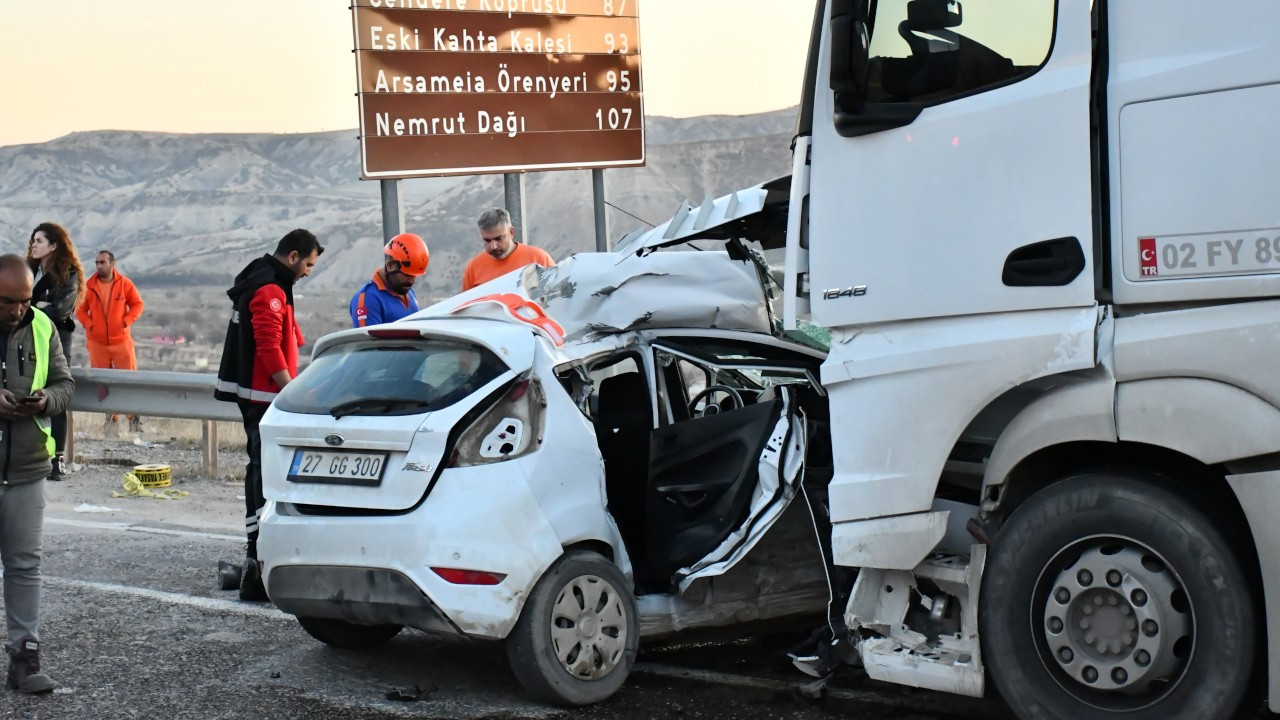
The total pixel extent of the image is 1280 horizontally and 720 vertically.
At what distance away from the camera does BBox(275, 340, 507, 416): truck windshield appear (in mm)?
5648

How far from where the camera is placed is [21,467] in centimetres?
581

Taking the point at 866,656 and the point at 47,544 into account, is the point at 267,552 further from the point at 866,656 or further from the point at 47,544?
the point at 47,544

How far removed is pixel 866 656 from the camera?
5.07m

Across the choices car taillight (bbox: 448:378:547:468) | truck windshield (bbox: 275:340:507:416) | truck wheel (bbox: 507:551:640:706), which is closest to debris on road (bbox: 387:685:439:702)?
truck wheel (bbox: 507:551:640:706)

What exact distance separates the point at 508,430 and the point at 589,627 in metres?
0.83

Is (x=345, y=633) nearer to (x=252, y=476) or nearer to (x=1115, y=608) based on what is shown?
(x=252, y=476)

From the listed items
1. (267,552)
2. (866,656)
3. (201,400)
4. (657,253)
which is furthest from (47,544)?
(866,656)

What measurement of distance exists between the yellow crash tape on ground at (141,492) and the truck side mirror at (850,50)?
749 centimetres

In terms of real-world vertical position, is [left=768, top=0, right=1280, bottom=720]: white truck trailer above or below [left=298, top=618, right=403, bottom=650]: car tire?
above

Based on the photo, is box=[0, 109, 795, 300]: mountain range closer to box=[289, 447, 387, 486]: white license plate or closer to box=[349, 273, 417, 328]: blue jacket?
box=[349, 273, 417, 328]: blue jacket

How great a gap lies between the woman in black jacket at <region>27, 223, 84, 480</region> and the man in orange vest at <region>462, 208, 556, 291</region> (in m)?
3.86

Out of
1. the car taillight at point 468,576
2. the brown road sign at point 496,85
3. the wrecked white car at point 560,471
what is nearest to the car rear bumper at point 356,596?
the wrecked white car at point 560,471

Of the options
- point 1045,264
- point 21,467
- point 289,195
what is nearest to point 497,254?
point 21,467

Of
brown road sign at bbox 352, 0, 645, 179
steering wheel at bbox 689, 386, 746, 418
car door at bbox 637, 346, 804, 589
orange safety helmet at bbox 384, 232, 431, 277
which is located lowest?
car door at bbox 637, 346, 804, 589
